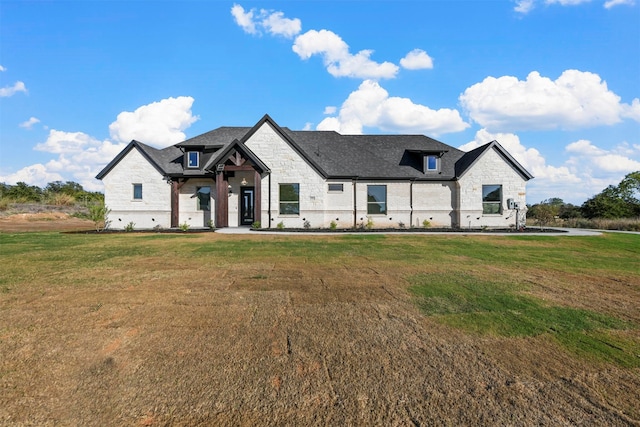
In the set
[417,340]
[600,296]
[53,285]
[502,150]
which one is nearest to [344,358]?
[417,340]

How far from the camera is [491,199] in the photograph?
22453mm

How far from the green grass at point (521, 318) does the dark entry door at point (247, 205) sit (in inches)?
674

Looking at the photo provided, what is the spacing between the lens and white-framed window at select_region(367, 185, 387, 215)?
22.1m

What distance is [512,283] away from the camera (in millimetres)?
6551

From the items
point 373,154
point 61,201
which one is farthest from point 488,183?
point 61,201

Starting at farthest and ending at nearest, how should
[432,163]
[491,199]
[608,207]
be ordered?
[608,207], [432,163], [491,199]

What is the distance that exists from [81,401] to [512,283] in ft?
24.2

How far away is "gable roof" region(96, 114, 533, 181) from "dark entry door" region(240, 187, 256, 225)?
266cm

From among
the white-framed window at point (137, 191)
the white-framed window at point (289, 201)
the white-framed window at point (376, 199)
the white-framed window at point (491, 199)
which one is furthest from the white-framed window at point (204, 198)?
the white-framed window at point (491, 199)

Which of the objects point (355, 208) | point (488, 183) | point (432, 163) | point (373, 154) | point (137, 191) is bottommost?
point (355, 208)

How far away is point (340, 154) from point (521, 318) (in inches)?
802

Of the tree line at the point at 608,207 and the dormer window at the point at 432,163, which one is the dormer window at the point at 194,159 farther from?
the tree line at the point at 608,207

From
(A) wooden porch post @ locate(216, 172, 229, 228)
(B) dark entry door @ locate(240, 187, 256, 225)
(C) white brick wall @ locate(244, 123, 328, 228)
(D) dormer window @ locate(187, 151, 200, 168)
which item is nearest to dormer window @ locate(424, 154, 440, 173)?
(C) white brick wall @ locate(244, 123, 328, 228)

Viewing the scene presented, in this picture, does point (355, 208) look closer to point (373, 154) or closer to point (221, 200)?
point (373, 154)
